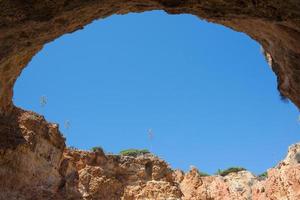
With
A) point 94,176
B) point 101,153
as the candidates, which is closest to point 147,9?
point 94,176

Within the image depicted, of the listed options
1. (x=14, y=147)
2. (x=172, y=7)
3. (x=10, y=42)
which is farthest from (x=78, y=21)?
(x=14, y=147)

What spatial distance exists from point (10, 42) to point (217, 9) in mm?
5312

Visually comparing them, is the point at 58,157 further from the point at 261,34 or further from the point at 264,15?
the point at 264,15

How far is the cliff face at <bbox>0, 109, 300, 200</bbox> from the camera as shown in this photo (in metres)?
21.4

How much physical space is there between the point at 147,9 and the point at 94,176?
88.3ft

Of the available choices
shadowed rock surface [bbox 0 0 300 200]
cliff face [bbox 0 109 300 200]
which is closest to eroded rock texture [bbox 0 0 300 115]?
shadowed rock surface [bbox 0 0 300 200]

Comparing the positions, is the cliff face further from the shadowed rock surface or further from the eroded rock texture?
the eroded rock texture

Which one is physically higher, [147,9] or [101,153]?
[101,153]

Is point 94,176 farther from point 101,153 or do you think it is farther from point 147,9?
point 147,9

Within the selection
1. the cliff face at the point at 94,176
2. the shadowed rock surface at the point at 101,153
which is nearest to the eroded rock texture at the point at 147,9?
the shadowed rock surface at the point at 101,153

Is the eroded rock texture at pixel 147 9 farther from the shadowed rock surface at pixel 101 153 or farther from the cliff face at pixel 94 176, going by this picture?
the cliff face at pixel 94 176

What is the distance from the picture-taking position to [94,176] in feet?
114

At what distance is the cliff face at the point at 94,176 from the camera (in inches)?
843

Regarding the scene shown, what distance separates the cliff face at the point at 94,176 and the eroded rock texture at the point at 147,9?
8.50 meters
